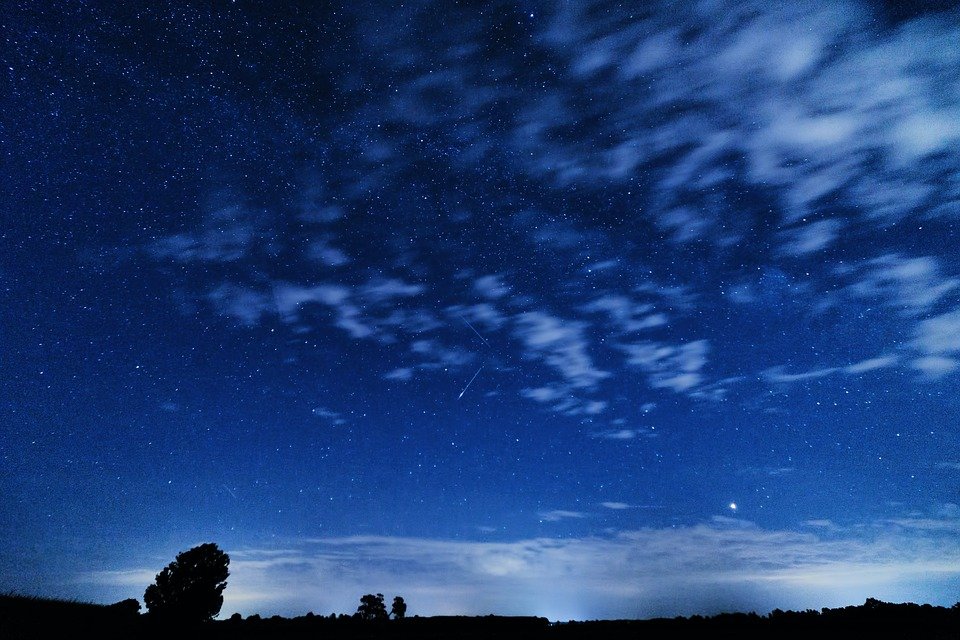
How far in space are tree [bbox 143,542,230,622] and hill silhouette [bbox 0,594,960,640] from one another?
3990 cm

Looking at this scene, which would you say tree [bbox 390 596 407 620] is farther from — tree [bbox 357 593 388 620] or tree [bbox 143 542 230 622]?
tree [bbox 143 542 230 622]

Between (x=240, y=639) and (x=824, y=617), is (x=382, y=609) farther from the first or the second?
(x=824, y=617)

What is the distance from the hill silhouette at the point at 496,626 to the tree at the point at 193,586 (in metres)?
39.9

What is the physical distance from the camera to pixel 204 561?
64312 millimetres

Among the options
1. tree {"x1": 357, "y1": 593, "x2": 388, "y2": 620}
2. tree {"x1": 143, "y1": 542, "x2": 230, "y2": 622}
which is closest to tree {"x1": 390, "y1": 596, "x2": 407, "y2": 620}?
tree {"x1": 357, "y1": 593, "x2": 388, "y2": 620}

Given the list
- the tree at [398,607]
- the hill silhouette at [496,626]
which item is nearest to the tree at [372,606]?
the tree at [398,607]

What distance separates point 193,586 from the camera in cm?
6291

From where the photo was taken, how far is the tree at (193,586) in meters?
61.3

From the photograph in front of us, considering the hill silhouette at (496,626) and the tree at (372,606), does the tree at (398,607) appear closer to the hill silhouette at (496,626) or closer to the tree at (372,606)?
the tree at (372,606)

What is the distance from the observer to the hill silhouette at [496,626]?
58.9ft

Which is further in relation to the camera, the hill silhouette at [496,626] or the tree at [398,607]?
the tree at [398,607]

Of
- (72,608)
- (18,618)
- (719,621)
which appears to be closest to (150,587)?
(72,608)

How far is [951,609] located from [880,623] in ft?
13.2

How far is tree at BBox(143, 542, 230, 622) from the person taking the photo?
61.3 m
